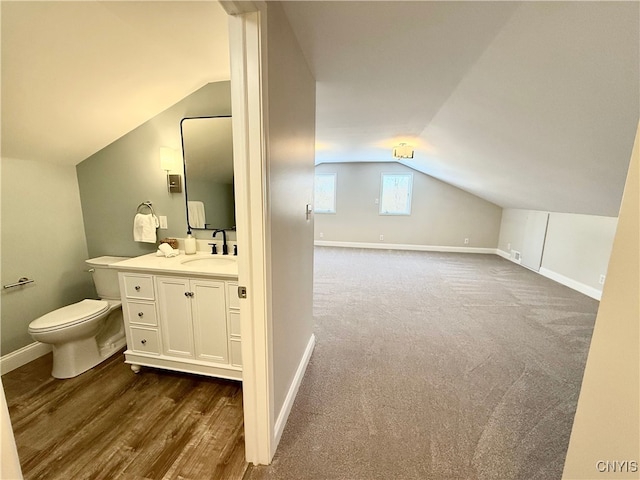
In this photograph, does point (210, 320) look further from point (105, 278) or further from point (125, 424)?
point (105, 278)

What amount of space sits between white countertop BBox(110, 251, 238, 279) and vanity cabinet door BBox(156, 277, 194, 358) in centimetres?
8

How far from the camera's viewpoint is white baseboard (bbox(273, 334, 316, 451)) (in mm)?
1369

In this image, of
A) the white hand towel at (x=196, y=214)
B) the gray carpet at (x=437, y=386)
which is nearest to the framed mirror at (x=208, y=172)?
the white hand towel at (x=196, y=214)

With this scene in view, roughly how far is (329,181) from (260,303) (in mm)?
5662

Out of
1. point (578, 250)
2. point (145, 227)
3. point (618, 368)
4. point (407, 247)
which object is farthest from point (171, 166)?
point (407, 247)

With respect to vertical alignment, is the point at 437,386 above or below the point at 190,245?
below

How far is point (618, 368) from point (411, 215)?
5.92m

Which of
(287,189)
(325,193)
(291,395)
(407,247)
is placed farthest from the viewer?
(325,193)

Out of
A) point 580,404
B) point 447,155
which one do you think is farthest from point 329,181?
point 580,404

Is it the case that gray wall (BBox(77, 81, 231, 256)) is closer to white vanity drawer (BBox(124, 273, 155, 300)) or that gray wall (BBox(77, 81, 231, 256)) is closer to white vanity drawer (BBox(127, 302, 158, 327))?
white vanity drawer (BBox(124, 273, 155, 300))

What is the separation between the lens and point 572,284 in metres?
3.81

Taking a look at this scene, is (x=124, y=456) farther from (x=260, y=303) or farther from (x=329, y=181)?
(x=329, y=181)

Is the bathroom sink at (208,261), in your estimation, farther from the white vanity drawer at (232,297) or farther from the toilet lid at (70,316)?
the toilet lid at (70,316)

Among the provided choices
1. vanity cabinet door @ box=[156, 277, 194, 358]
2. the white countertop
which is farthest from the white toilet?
vanity cabinet door @ box=[156, 277, 194, 358]
